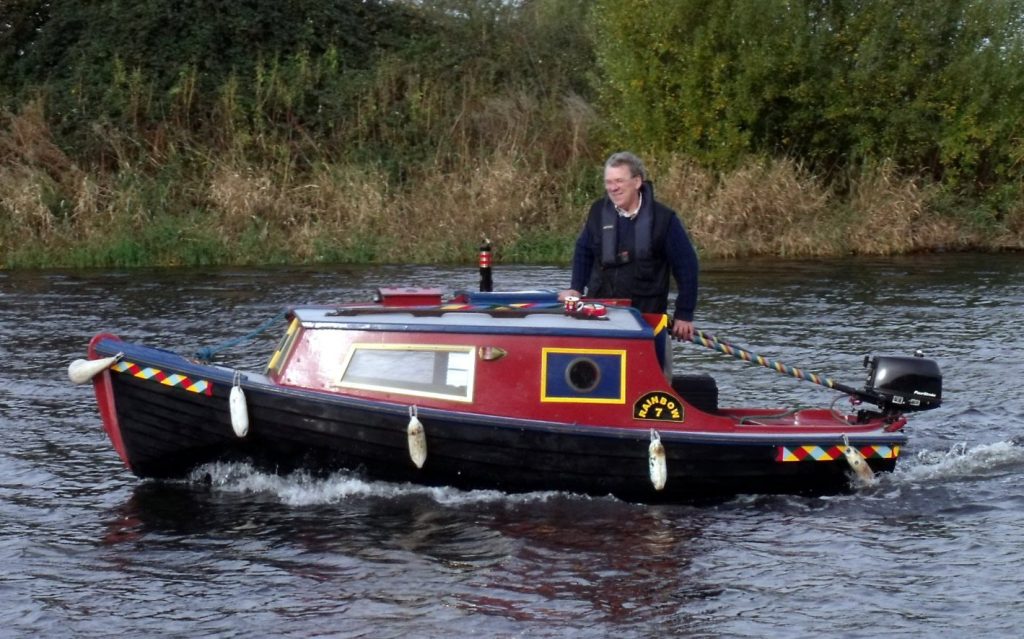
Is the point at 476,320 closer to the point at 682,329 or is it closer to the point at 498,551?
the point at 682,329

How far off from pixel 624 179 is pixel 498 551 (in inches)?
109

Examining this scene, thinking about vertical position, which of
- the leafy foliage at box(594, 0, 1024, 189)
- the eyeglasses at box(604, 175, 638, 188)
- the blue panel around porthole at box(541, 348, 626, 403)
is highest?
the leafy foliage at box(594, 0, 1024, 189)

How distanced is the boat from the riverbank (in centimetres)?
1616

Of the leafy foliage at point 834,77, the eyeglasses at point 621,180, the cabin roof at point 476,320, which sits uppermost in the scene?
the leafy foliage at point 834,77

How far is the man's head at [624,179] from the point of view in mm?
10500

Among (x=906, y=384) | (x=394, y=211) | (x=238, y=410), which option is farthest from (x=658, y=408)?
(x=394, y=211)

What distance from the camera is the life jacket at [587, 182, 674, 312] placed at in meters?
10.7

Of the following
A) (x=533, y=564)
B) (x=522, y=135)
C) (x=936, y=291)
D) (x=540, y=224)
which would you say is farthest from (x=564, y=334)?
(x=522, y=135)

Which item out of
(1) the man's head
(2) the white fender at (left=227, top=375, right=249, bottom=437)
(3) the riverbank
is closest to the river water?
(2) the white fender at (left=227, top=375, right=249, bottom=437)

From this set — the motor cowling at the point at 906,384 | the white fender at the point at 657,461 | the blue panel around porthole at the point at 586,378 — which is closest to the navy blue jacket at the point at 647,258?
the blue panel around porthole at the point at 586,378

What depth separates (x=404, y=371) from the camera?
10.5m

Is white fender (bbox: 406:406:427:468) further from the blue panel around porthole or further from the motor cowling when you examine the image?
the motor cowling

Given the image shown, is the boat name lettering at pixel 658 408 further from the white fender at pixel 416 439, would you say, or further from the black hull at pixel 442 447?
the white fender at pixel 416 439

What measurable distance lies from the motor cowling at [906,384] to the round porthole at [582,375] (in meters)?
2.22
